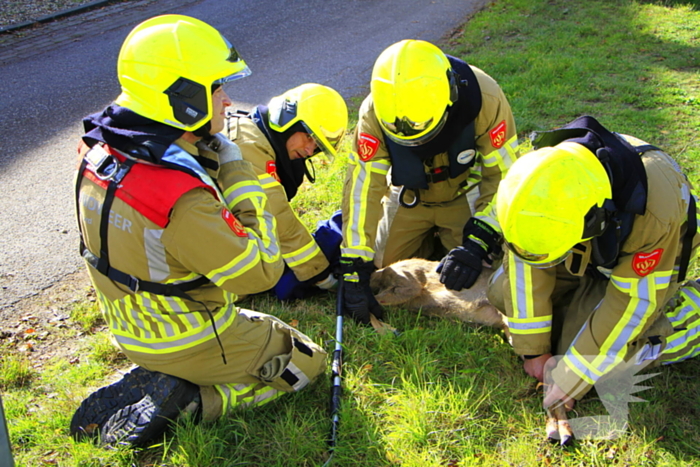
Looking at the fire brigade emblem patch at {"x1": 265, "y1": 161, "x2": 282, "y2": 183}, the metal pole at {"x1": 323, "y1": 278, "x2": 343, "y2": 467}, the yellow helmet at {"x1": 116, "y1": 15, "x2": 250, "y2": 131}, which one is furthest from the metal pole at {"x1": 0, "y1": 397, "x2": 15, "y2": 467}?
the fire brigade emblem patch at {"x1": 265, "y1": 161, "x2": 282, "y2": 183}

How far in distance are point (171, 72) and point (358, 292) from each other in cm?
170

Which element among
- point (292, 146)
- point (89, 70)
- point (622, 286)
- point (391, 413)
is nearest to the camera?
point (622, 286)

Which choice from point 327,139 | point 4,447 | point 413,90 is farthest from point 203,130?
point 4,447

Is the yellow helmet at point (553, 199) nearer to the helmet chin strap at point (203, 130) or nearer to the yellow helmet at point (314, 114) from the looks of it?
the helmet chin strap at point (203, 130)

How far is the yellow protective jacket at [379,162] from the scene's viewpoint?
3.47m

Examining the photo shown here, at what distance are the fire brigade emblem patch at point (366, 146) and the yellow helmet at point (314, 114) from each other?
133 millimetres

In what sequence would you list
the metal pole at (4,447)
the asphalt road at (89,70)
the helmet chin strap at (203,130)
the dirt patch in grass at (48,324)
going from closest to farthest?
the metal pole at (4,447), the helmet chin strap at (203,130), the dirt patch in grass at (48,324), the asphalt road at (89,70)

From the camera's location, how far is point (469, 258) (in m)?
3.34

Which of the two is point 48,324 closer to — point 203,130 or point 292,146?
point 292,146

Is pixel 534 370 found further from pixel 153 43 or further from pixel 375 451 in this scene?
pixel 153 43

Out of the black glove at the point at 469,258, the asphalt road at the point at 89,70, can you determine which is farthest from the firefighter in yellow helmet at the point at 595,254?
the asphalt road at the point at 89,70

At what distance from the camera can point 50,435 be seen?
2.68m

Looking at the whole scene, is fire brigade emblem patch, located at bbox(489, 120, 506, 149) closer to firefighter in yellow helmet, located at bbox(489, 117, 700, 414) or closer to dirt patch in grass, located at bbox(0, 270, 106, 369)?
firefighter in yellow helmet, located at bbox(489, 117, 700, 414)

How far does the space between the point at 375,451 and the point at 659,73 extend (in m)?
6.01
